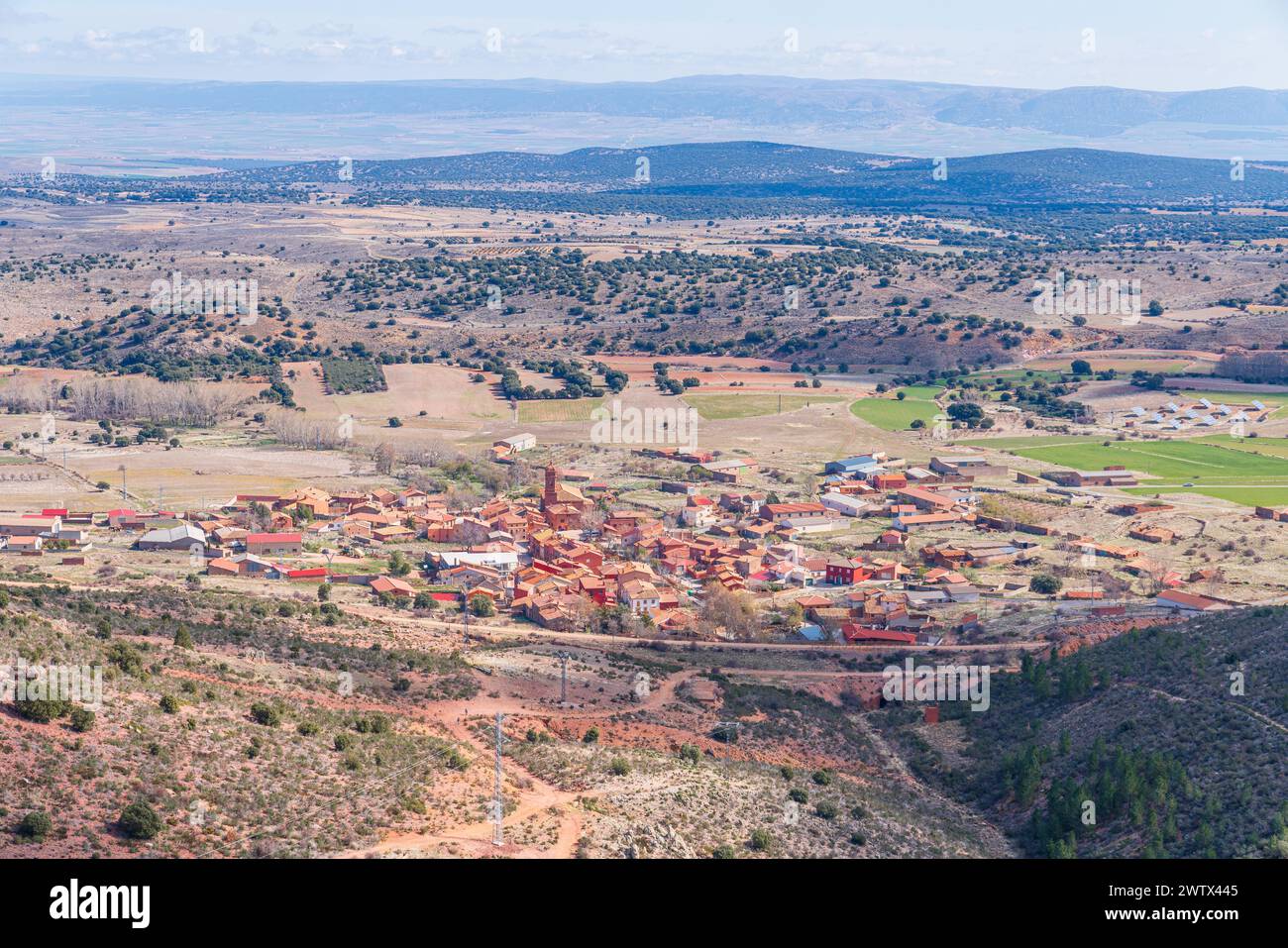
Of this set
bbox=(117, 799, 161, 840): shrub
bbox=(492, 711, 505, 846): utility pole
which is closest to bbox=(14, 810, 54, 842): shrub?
bbox=(117, 799, 161, 840): shrub

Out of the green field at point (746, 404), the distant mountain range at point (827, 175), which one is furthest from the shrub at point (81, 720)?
the distant mountain range at point (827, 175)

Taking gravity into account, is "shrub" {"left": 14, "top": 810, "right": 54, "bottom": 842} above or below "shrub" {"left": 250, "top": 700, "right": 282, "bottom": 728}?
above

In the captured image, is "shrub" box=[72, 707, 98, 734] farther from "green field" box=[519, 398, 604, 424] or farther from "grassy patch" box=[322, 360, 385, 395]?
"grassy patch" box=[322, 360, 385, 395]

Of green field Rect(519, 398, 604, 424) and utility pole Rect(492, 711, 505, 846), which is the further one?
green field Rect(519, 398, 604, 424)

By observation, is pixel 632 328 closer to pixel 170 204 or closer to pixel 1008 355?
pixel 1008 355

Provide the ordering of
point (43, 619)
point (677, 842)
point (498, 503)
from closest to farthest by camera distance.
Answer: point (677, 842)
point (43, 619)
point (498, 503)

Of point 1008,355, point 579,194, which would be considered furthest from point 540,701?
point 579,194
